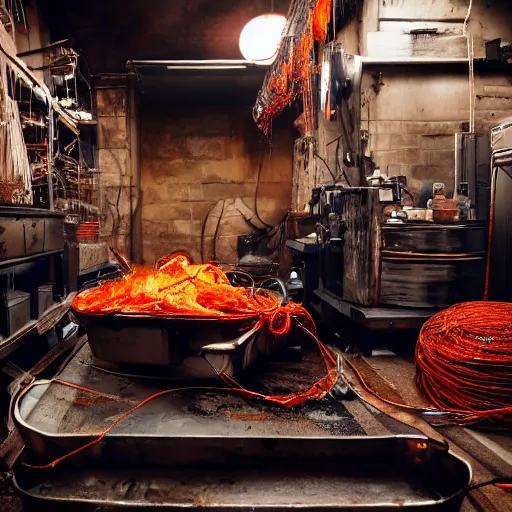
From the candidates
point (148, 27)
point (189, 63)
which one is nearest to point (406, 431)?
point (189, 63)

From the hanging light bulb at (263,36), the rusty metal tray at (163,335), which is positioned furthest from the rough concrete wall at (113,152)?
the rusty metal tray at (163,335)

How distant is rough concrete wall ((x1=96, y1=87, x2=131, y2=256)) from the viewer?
1081 centimetres

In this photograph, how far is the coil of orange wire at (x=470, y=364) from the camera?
3.57m

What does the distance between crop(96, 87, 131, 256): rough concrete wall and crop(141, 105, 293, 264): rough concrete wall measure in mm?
1268

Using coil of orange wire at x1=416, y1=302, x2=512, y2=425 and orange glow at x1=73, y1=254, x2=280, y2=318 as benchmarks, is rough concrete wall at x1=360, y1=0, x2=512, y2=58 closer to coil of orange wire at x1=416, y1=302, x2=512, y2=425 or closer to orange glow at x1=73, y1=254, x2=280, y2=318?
coil of orange wire at x1=416, y1=302, x2=512, y2=425

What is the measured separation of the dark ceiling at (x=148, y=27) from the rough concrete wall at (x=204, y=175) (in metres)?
1.67

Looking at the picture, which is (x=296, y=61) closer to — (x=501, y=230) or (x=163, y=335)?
(x=501, y=230)

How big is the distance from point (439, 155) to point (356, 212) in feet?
7.99

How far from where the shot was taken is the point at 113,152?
1084cm

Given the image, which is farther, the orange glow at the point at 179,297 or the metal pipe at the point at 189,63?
the metal pipe at the point at 189,63

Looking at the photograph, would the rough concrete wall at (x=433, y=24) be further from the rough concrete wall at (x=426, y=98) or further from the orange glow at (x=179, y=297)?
the orange glow at (x=179, y=297)

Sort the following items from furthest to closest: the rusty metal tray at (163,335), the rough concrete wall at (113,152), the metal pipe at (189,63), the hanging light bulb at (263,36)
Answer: the rough concrete wall at (113,152) → the metal pipe at (189,63) → the hanging light bulb at (263,36) → the rusty metal tray at (163,335)

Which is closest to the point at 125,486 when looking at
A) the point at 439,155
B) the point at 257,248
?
the point at 439,155

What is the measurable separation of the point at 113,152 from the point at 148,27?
12.3ft
